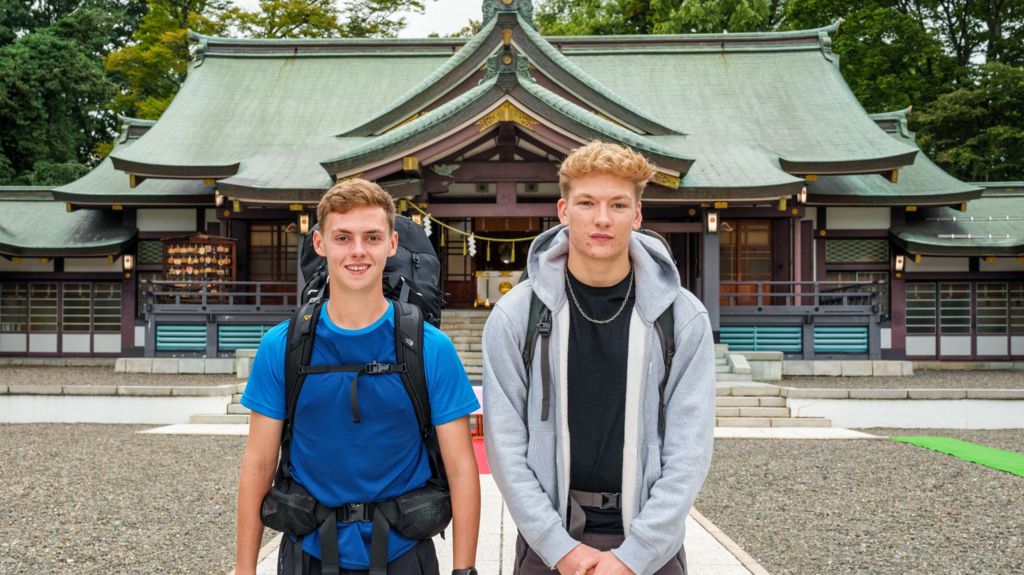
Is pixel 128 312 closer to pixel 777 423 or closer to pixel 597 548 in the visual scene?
pixel 777 423

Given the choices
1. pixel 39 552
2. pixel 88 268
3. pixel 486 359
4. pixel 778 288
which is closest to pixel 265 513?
pixel 486 359

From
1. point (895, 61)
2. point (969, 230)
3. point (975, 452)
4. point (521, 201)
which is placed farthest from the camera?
point (895, 61)

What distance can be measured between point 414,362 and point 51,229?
1760 cm

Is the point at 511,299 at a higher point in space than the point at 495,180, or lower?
lower

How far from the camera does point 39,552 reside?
15.3 ft

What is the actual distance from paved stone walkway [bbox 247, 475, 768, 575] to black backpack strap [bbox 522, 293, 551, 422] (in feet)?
7.75

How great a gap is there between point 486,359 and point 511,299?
198 mm

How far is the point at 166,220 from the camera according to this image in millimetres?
16125

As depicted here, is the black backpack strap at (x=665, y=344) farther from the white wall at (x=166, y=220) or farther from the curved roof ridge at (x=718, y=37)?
the curved roof ridge at (x=718, y=37)

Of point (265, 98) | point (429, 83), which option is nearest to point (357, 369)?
point (429, 83)

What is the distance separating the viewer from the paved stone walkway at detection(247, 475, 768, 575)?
13.9 ft

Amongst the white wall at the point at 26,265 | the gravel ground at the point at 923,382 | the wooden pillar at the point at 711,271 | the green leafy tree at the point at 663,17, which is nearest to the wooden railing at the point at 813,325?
the wooden pillar at the point at 711,271

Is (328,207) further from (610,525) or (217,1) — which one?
(217,1)

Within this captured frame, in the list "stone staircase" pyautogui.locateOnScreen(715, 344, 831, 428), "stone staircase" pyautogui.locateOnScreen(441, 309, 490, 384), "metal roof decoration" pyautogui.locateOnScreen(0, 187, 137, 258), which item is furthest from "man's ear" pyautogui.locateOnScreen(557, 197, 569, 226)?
"metal roof decoration" pyautogui.locateOnScreen(0, 187, 137, 258)
